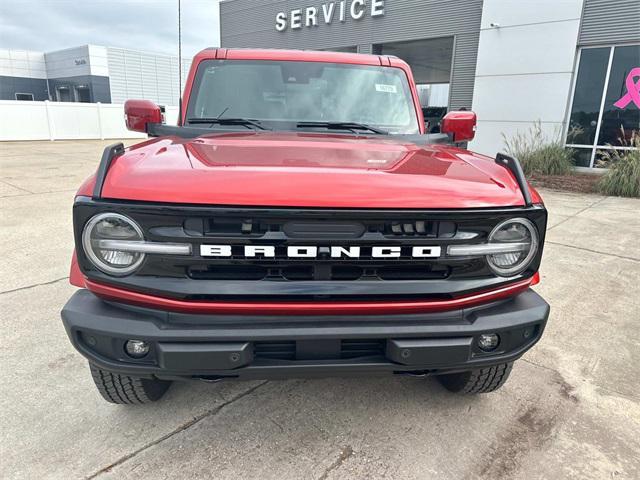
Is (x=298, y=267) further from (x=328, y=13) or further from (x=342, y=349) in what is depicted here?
(x=328, y=13)

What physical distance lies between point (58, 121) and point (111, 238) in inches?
935

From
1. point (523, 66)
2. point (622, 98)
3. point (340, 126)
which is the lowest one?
point (340, 126)

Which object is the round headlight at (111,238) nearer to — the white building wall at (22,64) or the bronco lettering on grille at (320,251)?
the bronco lettering on grille at (320,251)

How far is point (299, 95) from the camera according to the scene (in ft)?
9.83

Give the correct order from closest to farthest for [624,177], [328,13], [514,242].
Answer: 1. [514,242]
2. [624,177]
3. [328,13]

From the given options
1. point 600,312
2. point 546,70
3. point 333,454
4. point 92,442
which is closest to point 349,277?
point 333,454

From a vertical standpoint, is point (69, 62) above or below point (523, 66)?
above

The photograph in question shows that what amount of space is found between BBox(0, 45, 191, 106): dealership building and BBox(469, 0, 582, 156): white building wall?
33.9m

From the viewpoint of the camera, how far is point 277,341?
5.36 feet

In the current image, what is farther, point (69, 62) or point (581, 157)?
point (69, 62)

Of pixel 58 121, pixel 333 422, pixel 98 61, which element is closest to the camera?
pixel 333 422

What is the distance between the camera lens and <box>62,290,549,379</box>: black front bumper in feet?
5.25

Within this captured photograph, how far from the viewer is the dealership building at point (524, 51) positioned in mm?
10703

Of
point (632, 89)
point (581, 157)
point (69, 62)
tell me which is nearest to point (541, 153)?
point (581, 157)
